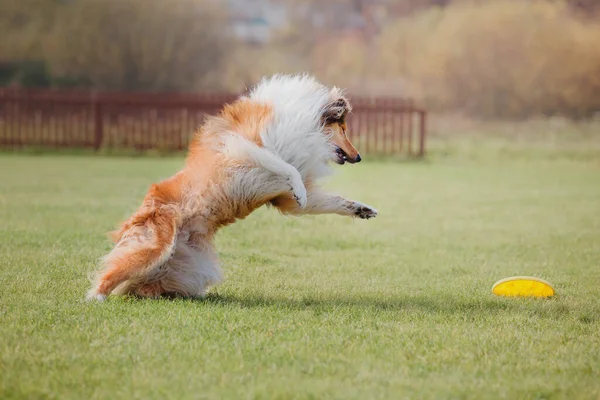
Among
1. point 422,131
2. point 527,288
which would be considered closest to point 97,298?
point 527,288

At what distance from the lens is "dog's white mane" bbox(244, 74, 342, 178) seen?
556 centimetres

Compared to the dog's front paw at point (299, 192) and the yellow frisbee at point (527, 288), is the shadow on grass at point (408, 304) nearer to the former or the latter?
the yellow frisbee at point (527, 288)

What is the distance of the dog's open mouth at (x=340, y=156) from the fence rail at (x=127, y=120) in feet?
54.8

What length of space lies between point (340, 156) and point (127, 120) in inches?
703

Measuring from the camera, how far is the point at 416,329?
15.4ft

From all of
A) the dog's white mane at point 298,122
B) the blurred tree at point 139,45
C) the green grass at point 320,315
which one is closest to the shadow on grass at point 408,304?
the green grass at point 320,315

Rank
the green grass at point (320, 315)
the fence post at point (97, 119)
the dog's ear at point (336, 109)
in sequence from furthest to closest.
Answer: the fence post at point (97, 119) → the dog's ear at point (336, 109) → the green grass at point (320, 315)

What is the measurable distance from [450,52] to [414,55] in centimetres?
165

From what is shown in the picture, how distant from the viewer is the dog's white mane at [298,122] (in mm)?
5562

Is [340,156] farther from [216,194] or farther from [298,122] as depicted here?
[216,194]

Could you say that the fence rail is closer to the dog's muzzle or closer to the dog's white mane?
the dog's muzzle

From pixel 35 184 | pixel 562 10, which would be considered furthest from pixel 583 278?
pixel 562 10

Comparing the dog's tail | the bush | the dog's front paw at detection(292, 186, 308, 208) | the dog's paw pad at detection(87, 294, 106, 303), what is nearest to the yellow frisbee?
the dog's front paw at detection(292, 186, 308, 208)

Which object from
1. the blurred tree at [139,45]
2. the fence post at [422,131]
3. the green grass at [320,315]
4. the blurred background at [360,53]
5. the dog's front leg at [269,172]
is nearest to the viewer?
the green grass at [320,315]
